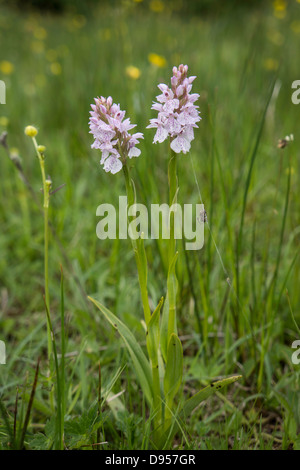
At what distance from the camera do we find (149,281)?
129 cm

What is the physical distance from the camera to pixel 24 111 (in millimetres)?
2676

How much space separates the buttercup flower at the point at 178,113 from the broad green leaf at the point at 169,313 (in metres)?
0.21

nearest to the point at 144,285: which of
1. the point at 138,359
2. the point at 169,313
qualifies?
the point at 169,313

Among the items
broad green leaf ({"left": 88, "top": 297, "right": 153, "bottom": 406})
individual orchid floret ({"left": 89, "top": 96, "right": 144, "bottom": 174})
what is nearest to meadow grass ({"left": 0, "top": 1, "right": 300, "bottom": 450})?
broad green leaf ({"left": 88, "top": 297, "right": 153, "bottom": 406})

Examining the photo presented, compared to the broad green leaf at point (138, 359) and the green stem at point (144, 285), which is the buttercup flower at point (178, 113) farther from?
the broad green leaf at point (138, 359)

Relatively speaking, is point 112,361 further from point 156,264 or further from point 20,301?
point 20,301

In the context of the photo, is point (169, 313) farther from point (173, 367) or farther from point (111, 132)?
point (111, 132)

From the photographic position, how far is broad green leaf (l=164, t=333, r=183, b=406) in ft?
2.60

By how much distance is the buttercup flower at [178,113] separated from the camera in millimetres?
681

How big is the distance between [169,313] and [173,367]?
0.11m

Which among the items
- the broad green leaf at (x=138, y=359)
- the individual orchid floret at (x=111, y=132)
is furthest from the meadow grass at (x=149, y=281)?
the individual orchid floret at (x=111, y=132)

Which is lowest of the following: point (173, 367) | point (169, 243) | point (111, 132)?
point (173, 367)
